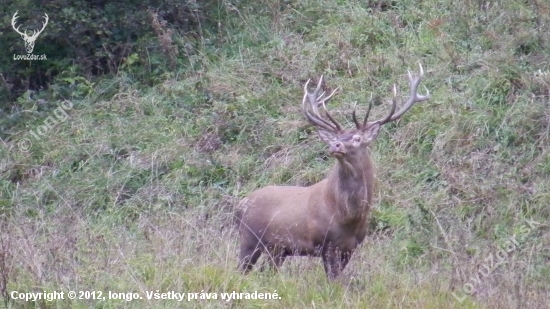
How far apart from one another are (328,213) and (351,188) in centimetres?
27

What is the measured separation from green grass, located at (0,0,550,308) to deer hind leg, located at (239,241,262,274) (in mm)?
121

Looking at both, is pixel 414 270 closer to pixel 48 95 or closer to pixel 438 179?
pixel 438 179

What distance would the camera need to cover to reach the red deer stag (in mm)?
Answer: 8266

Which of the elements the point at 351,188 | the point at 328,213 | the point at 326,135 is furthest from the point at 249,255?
the point at 326,135

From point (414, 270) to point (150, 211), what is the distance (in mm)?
3539

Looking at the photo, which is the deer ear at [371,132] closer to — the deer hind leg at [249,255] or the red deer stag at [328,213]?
the red deer stag at [328,213]

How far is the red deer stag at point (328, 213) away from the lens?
325 inches

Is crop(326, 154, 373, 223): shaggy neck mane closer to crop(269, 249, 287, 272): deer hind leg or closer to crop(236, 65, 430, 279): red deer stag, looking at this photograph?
crop(236, 65, 430, 279): red deer stag

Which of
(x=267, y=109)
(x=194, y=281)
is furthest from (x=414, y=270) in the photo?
(x=267, y=109)

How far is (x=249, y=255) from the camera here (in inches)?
351

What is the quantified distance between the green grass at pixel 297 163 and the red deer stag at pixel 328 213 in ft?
0.53
